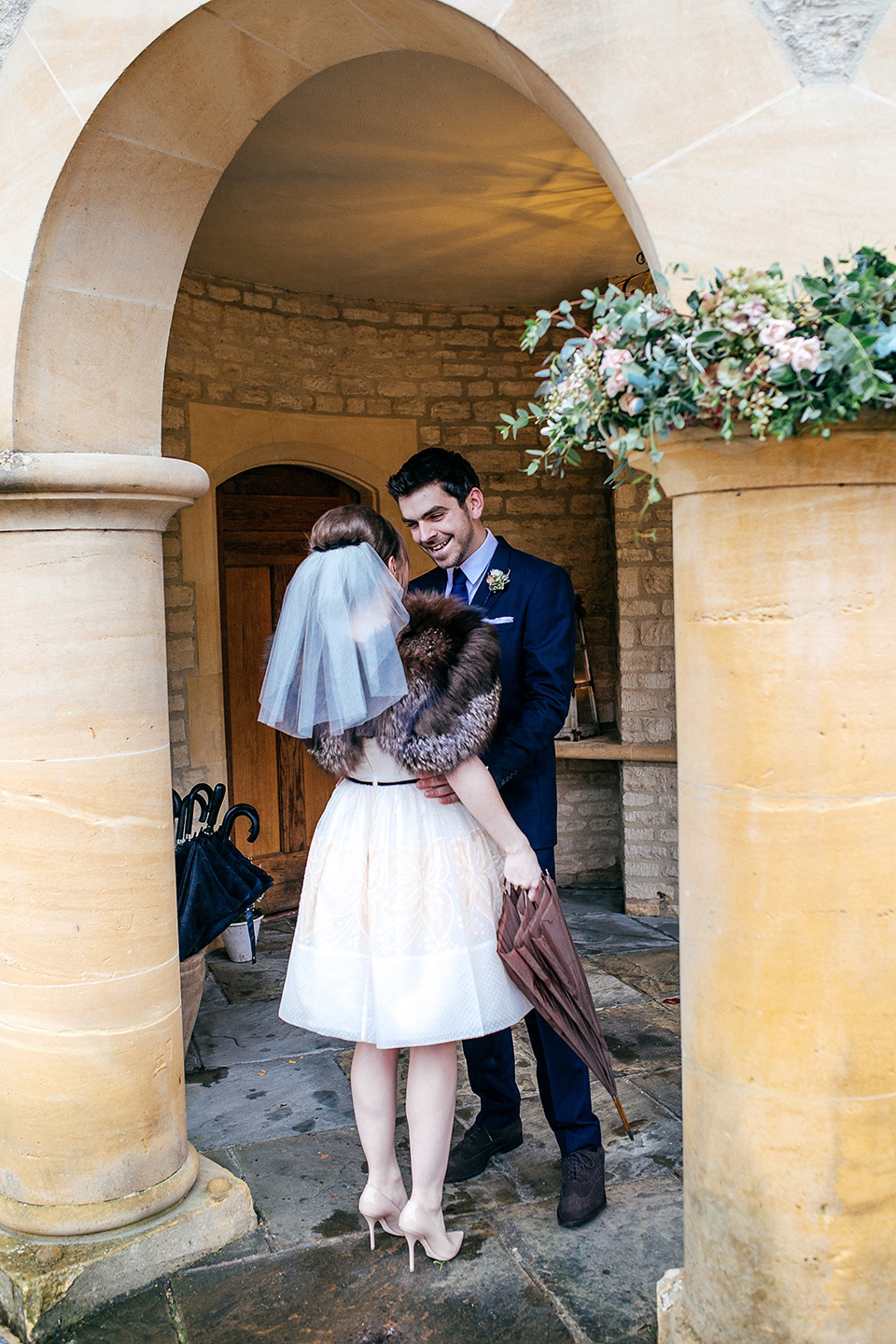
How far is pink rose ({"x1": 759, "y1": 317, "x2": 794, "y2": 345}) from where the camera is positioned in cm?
161

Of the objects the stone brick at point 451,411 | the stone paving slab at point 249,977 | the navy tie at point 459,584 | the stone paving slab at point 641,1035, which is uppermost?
the stone brick at point 451,411

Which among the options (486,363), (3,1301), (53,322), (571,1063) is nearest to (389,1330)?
(571,1063)

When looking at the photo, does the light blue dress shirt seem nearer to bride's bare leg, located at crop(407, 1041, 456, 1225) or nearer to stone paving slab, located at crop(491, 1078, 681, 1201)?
bride's bare leg, located at crop(407, 1041, 456, 1225)

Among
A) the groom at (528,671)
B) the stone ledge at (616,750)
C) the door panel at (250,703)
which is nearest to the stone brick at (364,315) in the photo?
the door panel at (250,703)

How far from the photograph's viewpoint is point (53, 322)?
8.41 ft

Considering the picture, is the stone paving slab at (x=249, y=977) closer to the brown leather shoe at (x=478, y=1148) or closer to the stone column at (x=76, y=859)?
the brown leather shoe at (x=478, y=1148)

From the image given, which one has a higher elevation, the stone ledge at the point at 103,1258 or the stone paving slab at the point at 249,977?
the stone ledge at the point at 103,1258

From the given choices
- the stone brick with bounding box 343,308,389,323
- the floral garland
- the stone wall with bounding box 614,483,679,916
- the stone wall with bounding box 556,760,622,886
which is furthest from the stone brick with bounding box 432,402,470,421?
the floral garland

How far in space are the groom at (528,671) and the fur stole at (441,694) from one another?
27 cm

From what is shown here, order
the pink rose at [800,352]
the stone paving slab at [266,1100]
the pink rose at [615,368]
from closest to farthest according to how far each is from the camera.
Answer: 1. the pink rose at [800,352]
2. the pink rose at [615,368]
3. the stone paving slab at [266,1100]

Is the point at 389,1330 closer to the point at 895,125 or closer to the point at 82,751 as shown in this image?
the point at 82,751

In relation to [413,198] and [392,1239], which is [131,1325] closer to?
[392,1239]

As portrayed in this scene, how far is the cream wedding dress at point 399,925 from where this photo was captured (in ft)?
7.98

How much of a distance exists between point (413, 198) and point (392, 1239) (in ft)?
13.4
